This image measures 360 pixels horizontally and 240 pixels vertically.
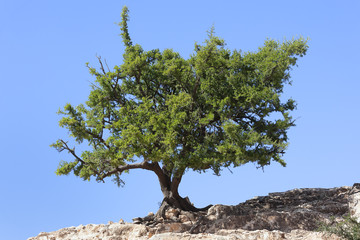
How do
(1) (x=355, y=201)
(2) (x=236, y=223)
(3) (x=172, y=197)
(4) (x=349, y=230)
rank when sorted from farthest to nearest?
(3) (x=172, y=197), (1) (x=355, y=201), (2) (x=236, y=223), (4) (x=349, y=230)

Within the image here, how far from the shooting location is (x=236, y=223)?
19.9 m

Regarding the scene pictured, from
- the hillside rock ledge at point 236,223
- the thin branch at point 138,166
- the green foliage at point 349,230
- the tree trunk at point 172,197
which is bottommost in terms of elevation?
the green foliage at point 349,230

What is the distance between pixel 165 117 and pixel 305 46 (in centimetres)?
839

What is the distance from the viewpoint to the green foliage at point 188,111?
20.0 metres

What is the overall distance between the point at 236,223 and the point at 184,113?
586 centimetres

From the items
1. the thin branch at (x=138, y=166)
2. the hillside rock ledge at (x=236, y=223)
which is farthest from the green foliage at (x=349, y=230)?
the thin branch at (x=138, y=166)

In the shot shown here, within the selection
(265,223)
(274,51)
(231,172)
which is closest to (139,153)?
(231,172)

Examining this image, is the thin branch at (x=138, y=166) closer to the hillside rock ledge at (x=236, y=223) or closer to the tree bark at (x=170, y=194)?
the tree bark at (x=170, y=194)

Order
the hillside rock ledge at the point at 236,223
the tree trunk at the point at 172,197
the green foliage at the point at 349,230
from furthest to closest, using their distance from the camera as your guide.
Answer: the tree trunk at the point at 172,197 → the hillside rock ledge at the point at 236,223 → the green foliage at the point at 349,230

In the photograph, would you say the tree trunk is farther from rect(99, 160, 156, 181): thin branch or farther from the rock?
the rock

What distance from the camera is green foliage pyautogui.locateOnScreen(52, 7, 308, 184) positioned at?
20016 millimetres

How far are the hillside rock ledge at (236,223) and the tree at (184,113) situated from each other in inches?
93.5

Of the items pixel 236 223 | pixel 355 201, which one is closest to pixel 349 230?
pixel 236 223

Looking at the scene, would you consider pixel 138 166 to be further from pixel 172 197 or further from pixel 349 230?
pixel 349 230
